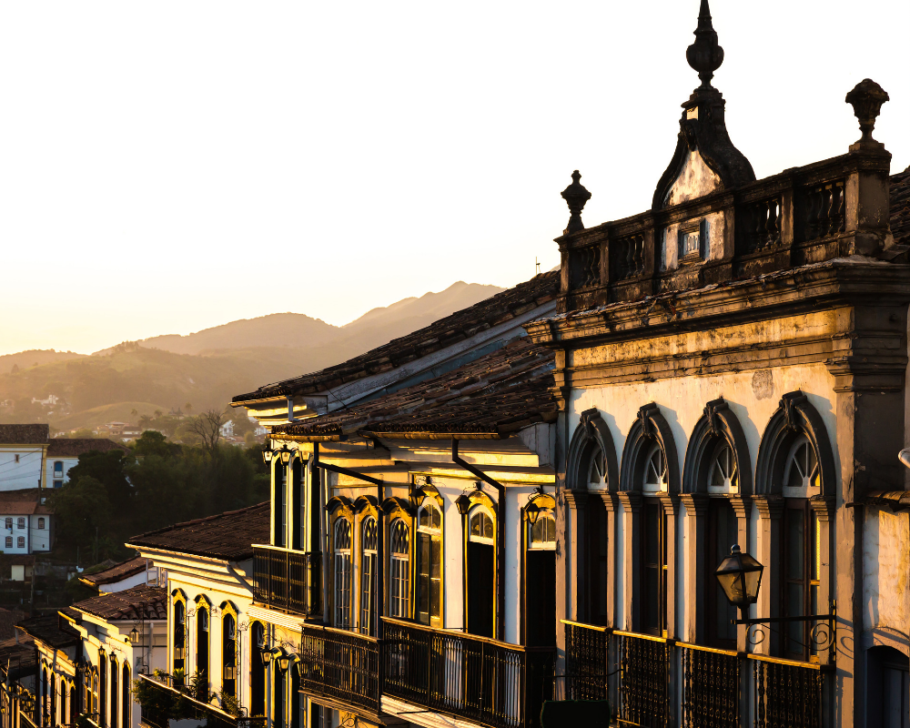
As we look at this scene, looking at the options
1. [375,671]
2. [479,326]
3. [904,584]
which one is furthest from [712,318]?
[479,326]

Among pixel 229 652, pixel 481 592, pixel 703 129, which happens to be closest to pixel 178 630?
pixel 229 652

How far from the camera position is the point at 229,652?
2778cm

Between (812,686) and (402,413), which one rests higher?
(402,413)

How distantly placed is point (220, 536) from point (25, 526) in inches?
4101

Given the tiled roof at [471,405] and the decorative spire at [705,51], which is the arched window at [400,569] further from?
the decorative spire at [705,51]

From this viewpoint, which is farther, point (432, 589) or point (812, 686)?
point (432, 589)

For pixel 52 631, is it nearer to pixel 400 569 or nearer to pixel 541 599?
pixel 400 569

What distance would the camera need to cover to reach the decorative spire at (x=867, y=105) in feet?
33.9

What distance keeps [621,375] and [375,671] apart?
6.96m

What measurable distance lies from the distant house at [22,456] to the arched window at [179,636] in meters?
121

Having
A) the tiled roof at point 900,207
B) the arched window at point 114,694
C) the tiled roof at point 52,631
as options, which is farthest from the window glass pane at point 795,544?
the tiled roof at point 52,631

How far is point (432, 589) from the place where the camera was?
731 inches

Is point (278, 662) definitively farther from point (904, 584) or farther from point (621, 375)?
point (904, 584)

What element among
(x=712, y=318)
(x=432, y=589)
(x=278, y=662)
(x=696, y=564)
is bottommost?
(x=278, y=662)
